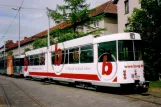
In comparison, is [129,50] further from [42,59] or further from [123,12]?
[123,12]

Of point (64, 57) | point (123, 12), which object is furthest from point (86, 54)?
point (123, 12)

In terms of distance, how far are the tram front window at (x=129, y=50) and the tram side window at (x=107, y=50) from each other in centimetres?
35

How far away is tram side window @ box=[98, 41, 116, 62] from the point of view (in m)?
14.2

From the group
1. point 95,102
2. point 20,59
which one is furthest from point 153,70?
point 20,59

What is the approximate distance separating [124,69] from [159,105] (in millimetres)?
3560

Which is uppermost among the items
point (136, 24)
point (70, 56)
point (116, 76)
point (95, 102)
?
point (136, 24)

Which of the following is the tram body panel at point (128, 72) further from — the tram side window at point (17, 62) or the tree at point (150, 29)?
the tram side window at point (17, 62)

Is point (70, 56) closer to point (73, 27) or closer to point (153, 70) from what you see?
point (153, 70)

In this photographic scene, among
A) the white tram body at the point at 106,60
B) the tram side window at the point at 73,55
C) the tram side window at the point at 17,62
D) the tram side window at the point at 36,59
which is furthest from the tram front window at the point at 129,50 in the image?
the tram side window at the point at 17,62

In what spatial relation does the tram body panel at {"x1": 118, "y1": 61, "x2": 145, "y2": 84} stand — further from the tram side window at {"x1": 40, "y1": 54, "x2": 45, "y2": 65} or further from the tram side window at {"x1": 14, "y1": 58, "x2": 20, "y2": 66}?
the tram side window at {"x1": 14, "y1": 58, "x2": 20, "y2": 66}

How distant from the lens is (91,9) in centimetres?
2895

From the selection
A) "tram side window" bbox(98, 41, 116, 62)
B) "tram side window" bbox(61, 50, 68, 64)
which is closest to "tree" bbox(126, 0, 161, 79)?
"tram side window" bbox(98, 41, 116, 62)

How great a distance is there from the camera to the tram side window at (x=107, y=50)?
1418cm

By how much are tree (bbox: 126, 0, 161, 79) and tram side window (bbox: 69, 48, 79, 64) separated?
157 inches
